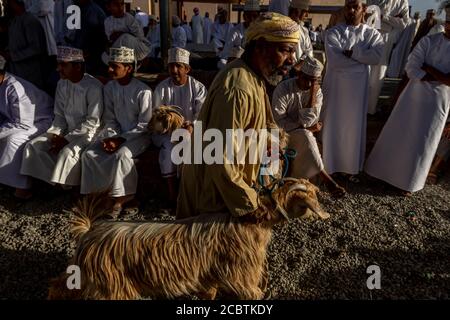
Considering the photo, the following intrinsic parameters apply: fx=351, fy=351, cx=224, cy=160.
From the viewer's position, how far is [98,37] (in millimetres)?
6285

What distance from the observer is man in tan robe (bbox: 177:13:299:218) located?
2.11 m

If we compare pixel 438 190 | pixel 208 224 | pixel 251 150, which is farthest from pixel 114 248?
pixel 438 190

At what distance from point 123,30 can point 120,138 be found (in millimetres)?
2353

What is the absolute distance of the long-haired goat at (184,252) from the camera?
2.21 m

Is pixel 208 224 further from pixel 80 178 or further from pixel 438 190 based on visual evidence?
pixel 438 190

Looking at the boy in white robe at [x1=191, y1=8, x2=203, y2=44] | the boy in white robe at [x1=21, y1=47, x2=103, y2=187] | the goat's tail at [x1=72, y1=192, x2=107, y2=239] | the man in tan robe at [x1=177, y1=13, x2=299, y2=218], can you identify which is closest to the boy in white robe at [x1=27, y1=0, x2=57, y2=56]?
the boy in white robe at [x1=21, y1=47, x2=103, y2=187]

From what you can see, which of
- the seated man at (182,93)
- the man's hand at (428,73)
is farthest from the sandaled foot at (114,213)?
the man's hand at (428,73)

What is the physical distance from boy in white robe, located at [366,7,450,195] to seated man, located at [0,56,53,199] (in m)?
4.85

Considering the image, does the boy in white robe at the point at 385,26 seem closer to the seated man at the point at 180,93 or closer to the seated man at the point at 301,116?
the seated man at the point at 301,116

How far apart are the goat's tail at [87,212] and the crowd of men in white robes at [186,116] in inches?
60.5

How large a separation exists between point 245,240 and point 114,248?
2.76 ft

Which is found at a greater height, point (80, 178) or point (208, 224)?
point (208, 224)

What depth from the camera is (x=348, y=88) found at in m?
4.92
